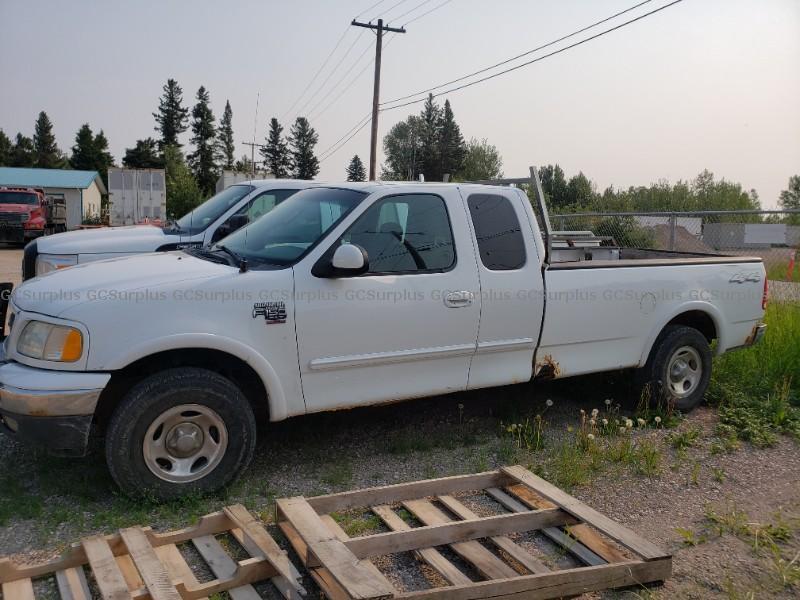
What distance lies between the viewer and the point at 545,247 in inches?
206

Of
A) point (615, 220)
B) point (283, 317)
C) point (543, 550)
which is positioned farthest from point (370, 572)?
point (615, 220)

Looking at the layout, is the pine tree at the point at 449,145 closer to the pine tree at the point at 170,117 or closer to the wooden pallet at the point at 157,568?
the pine tree at the point at 170,117

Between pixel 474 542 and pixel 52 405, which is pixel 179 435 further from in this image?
pixel 474 542

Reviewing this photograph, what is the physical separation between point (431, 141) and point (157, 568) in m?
71.1

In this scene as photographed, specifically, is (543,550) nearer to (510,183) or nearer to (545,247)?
(545,247)

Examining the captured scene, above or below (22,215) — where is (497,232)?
below

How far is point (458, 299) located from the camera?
4688 millimetres

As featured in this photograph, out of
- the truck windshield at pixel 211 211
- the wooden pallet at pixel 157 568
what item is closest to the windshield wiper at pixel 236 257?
the wooden pallet at pixel 157 568

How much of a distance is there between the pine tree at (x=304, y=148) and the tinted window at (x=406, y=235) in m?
72.8

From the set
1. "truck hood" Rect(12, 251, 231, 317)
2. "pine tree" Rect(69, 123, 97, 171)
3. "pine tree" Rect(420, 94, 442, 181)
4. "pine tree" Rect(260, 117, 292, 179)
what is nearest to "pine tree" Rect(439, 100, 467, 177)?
"pine tree" Rect(420, 94, 442, 181)

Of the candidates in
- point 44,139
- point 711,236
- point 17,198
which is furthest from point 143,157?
point 711,236

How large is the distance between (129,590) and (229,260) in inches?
84.5

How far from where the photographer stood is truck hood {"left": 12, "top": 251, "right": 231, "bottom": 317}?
12.6 ft

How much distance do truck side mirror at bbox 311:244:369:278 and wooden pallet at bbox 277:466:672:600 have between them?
1.31 metres
